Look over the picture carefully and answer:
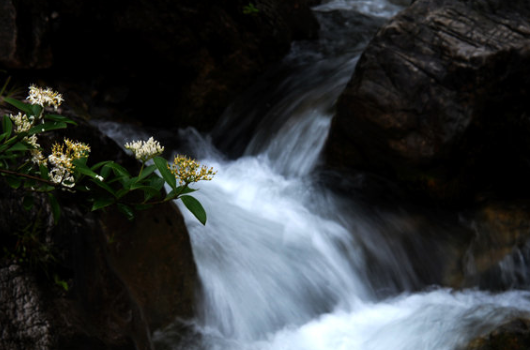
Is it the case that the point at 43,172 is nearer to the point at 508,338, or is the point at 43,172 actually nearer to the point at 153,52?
the point at 508,338

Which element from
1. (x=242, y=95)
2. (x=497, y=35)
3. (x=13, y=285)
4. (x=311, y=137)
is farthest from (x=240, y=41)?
(x=13, y=285)

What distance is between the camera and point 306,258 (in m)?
3.97

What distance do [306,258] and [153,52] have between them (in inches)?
112

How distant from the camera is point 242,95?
601 cm

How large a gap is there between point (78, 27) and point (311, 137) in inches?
99.8

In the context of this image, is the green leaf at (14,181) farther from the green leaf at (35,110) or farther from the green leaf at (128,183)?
the green leaf at (128,183)

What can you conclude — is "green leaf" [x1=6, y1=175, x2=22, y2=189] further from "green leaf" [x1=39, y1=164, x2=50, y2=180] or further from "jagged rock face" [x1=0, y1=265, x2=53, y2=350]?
"jagged rock face" [x1=0, y1=265, x2=53, y2=350]

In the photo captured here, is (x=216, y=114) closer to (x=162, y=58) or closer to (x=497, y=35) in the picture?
(x=162, y=58)

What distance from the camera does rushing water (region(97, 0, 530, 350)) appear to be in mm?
3357

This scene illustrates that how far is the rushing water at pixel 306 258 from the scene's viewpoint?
11.0 ft

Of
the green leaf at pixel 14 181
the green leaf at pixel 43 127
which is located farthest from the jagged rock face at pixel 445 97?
the green leaf at pixel 14 181

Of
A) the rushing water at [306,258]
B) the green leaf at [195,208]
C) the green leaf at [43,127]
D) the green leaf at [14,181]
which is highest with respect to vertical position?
the green leaf at [43,127]

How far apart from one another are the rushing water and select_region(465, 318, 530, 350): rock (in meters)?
0.15

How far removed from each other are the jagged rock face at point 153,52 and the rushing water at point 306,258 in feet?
1.42
